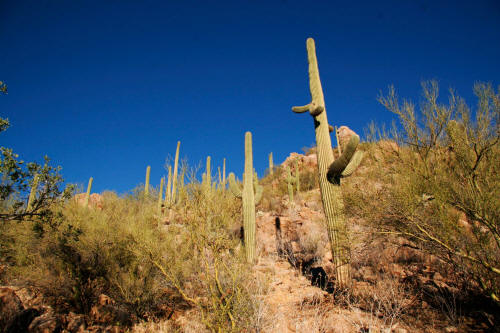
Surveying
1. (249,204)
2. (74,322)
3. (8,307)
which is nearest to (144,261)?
(74,322)

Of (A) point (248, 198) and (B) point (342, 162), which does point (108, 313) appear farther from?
(B) point (342, 162)

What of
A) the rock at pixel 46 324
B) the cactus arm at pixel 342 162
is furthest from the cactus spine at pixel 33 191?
the cactus arm at pixel 342 162

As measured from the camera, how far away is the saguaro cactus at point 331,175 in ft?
16.0

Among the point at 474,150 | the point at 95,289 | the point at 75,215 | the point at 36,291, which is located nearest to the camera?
the point at 474,150

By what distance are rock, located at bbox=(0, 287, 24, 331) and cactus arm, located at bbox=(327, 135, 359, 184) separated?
242 inches

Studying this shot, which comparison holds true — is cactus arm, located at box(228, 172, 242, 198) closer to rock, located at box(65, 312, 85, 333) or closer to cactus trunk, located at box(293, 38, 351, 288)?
cactus trunk, located at box(293, 38, 351, 288)

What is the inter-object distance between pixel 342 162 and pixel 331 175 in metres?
0.45

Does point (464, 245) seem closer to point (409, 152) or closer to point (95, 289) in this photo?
point (409, 152)

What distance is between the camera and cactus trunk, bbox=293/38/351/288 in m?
4.86

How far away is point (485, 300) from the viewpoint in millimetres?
3736

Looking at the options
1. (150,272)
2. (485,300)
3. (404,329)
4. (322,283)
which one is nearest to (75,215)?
(150,272)

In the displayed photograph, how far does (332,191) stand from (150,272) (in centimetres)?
444

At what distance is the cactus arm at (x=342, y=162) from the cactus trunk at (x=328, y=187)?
0.11 m

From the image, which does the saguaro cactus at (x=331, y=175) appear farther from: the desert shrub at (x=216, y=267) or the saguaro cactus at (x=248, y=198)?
the saguaro cactus at (x=248, y=198)
